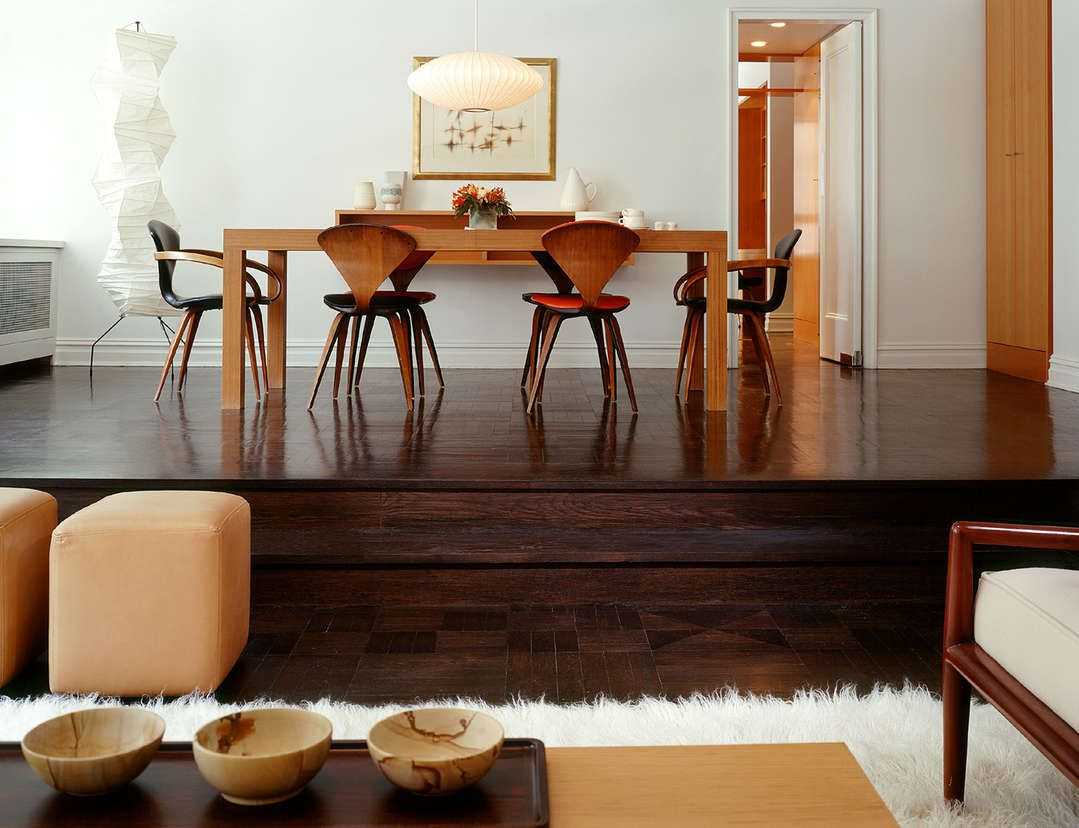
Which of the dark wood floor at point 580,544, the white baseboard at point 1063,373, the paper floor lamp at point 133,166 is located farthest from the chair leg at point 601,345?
the paper floor lamp at point 133,166

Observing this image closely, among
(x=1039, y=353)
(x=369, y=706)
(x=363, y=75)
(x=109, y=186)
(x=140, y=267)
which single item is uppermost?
(x=363, y=75)

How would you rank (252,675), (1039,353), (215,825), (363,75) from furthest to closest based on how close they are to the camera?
(363,75) → (1039,353) → (252,675) → (215,825)

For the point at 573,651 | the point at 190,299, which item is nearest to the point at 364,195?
the point at 190,299

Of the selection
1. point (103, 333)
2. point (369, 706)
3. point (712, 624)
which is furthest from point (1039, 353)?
point (103, 333)

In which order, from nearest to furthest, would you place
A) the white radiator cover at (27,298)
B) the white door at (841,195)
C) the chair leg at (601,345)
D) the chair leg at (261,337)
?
the chair leg at (601,345) → the chair leg at (261,337) → the white radiator cover at (27,298) → the white door at (841,195)

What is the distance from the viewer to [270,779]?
4.18 feet

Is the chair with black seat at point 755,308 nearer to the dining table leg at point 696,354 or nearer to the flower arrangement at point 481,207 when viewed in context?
the dining table leg at point 696,354

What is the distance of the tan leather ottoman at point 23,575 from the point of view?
2.46m

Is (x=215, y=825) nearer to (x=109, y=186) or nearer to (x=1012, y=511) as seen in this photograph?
(x=1012, y=511)

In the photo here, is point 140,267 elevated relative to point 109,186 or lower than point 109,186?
lower

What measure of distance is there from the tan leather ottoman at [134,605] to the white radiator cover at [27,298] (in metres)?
4.78

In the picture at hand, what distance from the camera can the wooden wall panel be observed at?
9227 millimetres

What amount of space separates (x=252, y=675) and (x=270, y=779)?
4.60 feet

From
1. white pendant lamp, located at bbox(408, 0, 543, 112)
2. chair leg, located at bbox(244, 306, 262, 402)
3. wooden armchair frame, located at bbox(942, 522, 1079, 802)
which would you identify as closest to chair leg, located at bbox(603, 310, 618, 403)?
chair leg, located at bbox(244, 306, 262, 402)
